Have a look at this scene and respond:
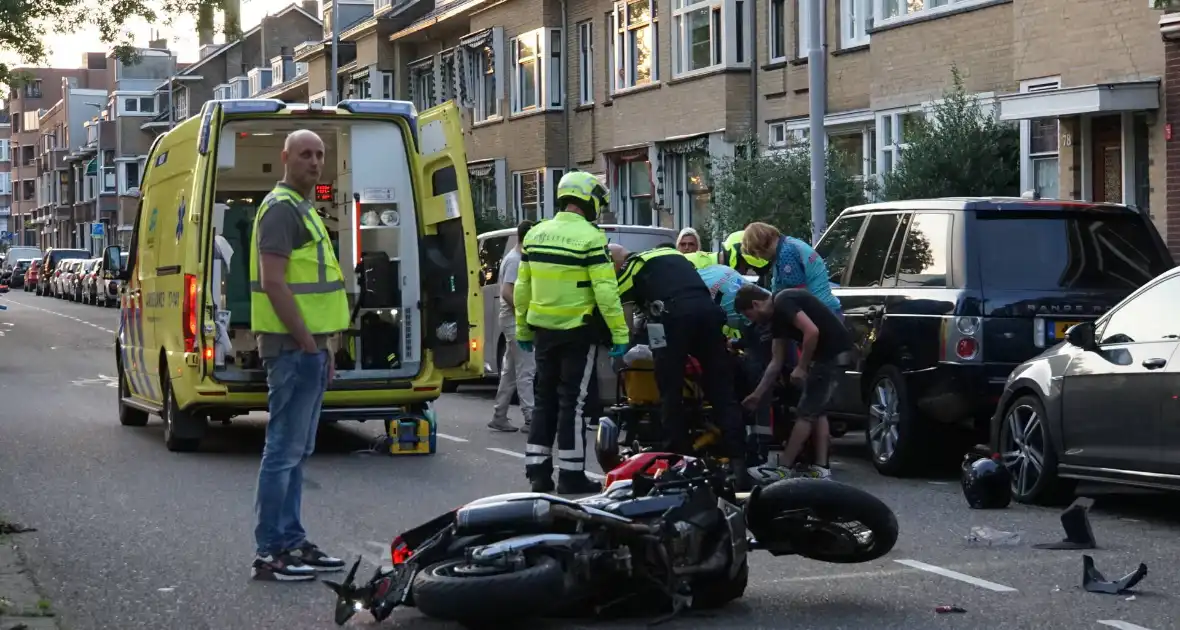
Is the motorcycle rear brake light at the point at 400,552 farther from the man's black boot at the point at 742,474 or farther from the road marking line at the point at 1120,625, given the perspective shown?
the man's black boot at the point at 742,474

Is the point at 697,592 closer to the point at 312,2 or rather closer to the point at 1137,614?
the point at 1137,614

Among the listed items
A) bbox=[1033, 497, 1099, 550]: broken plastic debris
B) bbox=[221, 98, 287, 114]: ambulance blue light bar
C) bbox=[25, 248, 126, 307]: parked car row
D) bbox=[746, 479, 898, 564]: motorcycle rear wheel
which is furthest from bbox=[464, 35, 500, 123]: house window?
bbox=[746, 479, 898, 564]: motorcycle rear wheel

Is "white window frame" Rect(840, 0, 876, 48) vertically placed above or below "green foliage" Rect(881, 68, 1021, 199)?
above

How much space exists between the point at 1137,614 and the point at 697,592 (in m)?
1.72

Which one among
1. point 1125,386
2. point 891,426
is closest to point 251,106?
point 891,426

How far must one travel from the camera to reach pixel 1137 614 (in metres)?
7.63

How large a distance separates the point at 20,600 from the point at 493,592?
2.23 metres

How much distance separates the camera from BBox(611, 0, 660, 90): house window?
35.7 metres

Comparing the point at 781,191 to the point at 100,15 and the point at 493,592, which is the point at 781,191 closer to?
the point at 100,15

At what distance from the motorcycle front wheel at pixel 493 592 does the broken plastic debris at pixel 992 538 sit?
135 inches

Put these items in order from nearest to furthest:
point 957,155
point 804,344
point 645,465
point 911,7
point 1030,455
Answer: point 645,465, point 1030,455, point 804,344, point 957,155, point 911,7

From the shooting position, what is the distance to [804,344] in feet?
38.4

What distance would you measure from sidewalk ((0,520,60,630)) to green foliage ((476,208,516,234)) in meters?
29.5

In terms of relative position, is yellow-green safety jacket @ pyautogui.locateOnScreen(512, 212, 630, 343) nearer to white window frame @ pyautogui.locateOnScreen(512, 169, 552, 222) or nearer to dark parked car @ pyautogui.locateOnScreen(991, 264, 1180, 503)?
dark parked car @ pyautogui.locateOnScreen(991, 264, 1180, 503)
